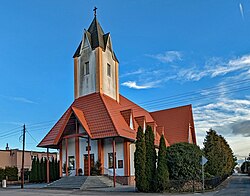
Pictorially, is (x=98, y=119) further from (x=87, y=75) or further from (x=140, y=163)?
(x=140, y=163)

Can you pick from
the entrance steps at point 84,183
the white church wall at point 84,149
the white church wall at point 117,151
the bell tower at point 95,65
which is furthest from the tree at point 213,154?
the bell tower at point 95,65

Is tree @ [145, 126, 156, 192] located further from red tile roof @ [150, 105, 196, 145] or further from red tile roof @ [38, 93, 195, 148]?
red tile roof @ [150, 105, 196, 145]

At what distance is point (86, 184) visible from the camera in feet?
90.1

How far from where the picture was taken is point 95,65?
1412 inches

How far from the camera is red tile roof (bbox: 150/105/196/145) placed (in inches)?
1683

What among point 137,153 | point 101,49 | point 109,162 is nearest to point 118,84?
point 101,49

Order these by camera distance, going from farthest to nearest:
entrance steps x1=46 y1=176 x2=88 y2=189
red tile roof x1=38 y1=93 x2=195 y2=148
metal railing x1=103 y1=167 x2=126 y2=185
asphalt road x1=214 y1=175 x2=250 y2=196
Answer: metal railing x1=103 y1=167 x2=126 y2=185
red tile roof x1=38 y1=93 x2=195 y2=148
entrance steps x1=46 y1=176 x2=88 y2=189
asphalt road x1=214 y1=175 x2=250 y2=196

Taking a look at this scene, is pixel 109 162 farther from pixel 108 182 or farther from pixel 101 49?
pixel 101 49

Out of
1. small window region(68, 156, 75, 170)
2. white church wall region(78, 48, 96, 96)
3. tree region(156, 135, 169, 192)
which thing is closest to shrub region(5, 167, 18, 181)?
small window region(68, 156, 75, 170)

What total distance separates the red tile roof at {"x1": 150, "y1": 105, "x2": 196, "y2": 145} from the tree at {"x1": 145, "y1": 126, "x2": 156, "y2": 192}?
20.1 m

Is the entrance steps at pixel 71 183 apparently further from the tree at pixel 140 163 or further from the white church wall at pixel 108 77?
the white church wall at pixel 108 77

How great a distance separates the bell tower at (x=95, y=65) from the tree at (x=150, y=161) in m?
13.4

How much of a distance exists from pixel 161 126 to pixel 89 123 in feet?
48.3

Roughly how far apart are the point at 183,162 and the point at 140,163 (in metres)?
3.17
